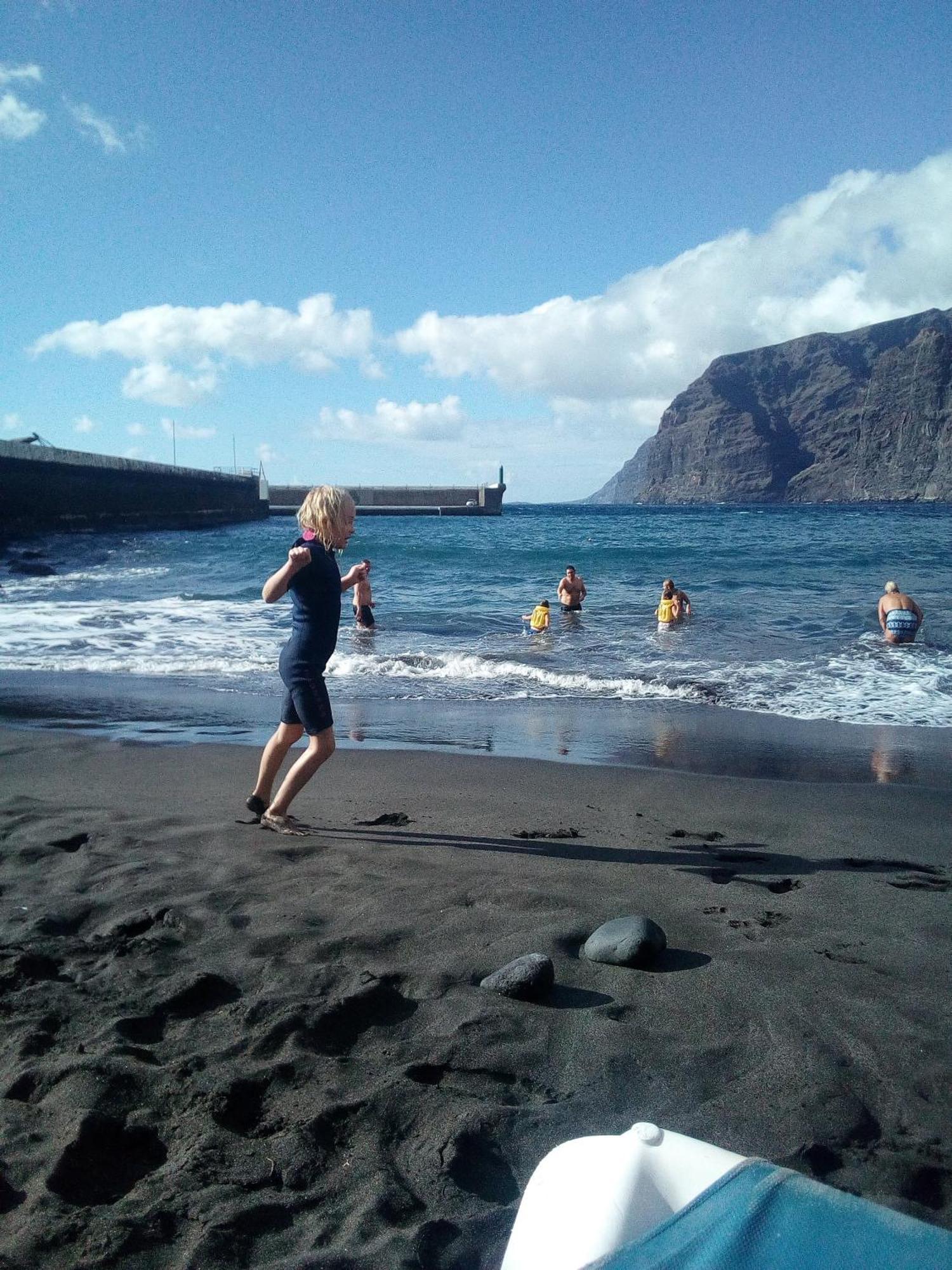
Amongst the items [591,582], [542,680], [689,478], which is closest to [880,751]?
[542,680]

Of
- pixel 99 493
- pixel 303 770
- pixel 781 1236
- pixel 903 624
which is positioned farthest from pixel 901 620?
pixel 99 493

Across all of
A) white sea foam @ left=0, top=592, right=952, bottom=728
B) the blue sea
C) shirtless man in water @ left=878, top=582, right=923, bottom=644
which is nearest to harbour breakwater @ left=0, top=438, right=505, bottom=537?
the blue sea

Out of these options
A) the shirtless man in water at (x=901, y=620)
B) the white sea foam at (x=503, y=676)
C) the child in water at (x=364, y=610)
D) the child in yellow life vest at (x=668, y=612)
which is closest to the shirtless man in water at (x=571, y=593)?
the child in yellow life vest at (x=668, y=612)

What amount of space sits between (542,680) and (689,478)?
600 feet

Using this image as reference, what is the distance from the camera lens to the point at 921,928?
3.62m

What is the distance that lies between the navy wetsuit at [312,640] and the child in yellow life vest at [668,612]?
1187 cm

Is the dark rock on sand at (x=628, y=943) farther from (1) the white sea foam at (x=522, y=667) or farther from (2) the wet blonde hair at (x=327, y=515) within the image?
(1) the white sea foam at (x=522, y=667)

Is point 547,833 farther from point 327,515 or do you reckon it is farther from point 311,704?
point 327,515

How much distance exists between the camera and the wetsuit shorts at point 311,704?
4.85m

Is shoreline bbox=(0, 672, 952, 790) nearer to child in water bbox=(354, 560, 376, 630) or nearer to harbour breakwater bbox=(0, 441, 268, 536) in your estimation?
child in water bbox=(354, 560, 376, 630)

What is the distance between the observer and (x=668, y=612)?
1623cm

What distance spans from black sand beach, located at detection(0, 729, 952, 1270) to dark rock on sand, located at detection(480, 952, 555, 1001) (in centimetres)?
5

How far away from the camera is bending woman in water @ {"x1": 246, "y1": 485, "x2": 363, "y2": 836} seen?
15.6ft

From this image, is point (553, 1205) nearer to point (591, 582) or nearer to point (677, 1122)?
point (677, 1122)
